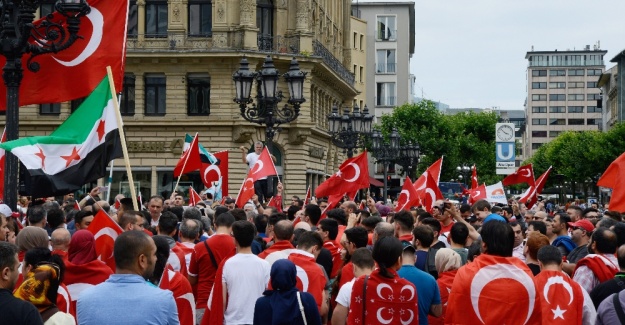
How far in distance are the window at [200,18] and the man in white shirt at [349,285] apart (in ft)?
137

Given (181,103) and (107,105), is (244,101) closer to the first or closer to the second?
(107,105)

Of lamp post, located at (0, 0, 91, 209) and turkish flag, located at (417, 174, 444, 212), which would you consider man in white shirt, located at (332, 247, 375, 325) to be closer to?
lamp post, located at (0, 0, 91, 209)

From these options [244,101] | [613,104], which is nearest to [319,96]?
[244,101]

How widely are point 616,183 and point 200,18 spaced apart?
38039mm

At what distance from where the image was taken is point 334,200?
1964 cm

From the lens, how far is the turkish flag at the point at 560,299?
336 inches

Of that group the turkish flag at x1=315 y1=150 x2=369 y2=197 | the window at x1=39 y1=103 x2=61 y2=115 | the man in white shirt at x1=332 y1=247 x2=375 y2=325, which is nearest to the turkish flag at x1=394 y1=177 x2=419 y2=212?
the turkish flag at x1=315 y1=150 x2=369 y2=197

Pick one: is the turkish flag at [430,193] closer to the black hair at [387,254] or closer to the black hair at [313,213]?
the black hair at [313,213]

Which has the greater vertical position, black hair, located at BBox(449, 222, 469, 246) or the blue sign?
the blue sign

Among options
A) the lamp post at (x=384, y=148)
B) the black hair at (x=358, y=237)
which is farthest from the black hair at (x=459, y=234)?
the lamp post at (x=384, y=148)

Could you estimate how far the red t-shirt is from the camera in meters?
10.8

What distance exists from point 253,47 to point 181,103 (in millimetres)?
4043

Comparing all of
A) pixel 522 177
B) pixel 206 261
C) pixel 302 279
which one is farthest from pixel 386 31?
pixel 302 279

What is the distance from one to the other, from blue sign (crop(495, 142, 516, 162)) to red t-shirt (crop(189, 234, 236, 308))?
18.0 meters
